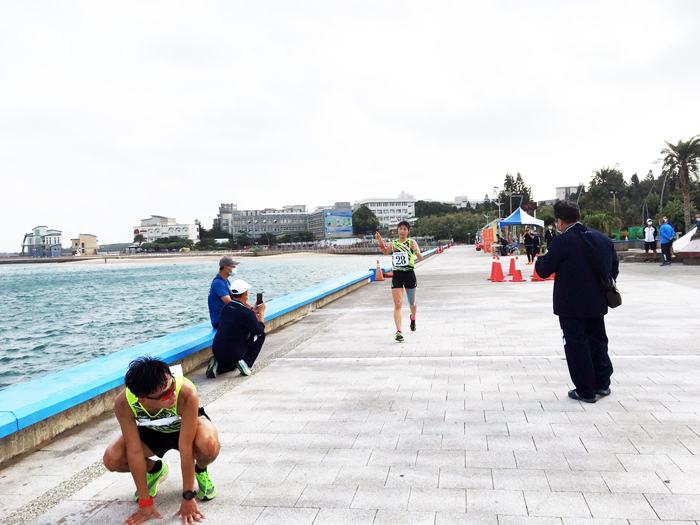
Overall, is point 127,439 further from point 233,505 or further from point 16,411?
point 16,411

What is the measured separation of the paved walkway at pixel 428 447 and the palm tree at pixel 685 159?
3579 cm

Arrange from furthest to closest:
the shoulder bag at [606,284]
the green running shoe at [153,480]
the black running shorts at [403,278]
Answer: the black running shorts at [403,278], the shoulder bag at [606,284], the green running shoe at [153,480]

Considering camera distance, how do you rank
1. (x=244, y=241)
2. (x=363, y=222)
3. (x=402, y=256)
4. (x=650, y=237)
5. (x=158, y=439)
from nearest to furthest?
1. (x=158, y=439)
2. (x=402, y=256)
3. (x=650, y=237)
4. (x=244, y=241)
5. (x=363, y=222)

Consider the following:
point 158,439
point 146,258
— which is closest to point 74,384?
point 158,439

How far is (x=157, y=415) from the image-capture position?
288 cm

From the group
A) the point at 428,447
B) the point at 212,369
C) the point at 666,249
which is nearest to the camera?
the point at 428,447

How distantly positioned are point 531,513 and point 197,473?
6.09 ft

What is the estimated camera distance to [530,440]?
3.78 meters

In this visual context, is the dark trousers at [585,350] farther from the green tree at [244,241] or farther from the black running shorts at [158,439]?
the green tree at [244,241]

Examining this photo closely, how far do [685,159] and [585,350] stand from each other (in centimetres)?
3978

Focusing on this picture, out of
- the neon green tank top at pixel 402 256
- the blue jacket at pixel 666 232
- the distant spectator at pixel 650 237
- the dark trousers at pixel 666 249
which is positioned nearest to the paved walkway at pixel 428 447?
the neon green tank top at pixel 402 256

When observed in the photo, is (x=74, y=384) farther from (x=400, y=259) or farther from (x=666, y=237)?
(x=666, y=237)

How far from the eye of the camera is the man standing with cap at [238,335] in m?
5.89

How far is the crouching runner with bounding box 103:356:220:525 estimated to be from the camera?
9.21 ft
